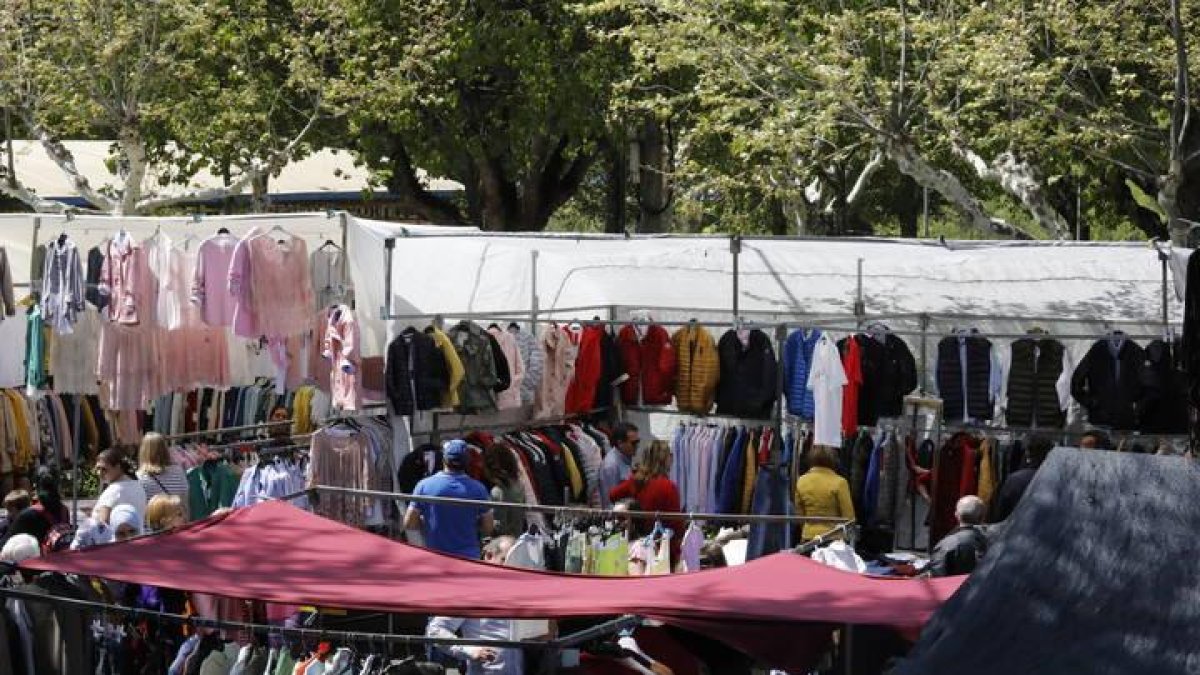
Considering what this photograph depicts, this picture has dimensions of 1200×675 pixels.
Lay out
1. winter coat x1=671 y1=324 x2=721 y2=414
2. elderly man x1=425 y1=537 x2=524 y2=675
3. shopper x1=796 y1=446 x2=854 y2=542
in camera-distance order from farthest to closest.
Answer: winter coat x1=671 y1=324 x2=721 y2=414 < shopper x1=796 y1=446 x2=854 y2=542 < elderly man x1=425 y1=537 x2=524 y2=675

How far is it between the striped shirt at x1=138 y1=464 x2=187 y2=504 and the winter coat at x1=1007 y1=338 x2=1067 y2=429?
6634 millimetres

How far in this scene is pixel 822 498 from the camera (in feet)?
43.5

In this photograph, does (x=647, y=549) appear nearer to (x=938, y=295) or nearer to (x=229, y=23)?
(x=938, y=295)

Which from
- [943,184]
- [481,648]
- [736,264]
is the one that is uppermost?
[943,184]

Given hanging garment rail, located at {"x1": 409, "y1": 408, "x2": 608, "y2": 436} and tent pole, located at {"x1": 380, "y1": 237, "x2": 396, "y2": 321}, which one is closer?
tent pole, located at {"x1": 380, "y1": 237, "x2": 396, "y2": 321}

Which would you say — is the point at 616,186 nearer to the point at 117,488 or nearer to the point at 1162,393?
the point at 1162,393

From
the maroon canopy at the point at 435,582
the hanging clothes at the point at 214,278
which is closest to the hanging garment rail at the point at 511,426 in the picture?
the hanging clothes at the point at 214,278

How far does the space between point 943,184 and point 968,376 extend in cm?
359

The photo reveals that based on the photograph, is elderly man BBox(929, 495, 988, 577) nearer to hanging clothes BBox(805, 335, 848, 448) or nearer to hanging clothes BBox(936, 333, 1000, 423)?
hanging clothes BBox(805, 335, 848, 448)

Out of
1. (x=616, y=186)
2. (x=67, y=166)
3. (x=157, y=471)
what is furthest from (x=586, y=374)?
(x=616, y=186)

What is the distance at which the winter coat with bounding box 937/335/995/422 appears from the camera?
15492 millimetres

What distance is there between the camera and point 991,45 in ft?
59.3

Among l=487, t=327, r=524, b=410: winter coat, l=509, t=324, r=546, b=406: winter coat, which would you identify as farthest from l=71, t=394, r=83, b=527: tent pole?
l=509, t=324, r=546, b=406: winter coat

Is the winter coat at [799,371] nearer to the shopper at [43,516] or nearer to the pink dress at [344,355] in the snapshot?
the pink dress at [344,355]
